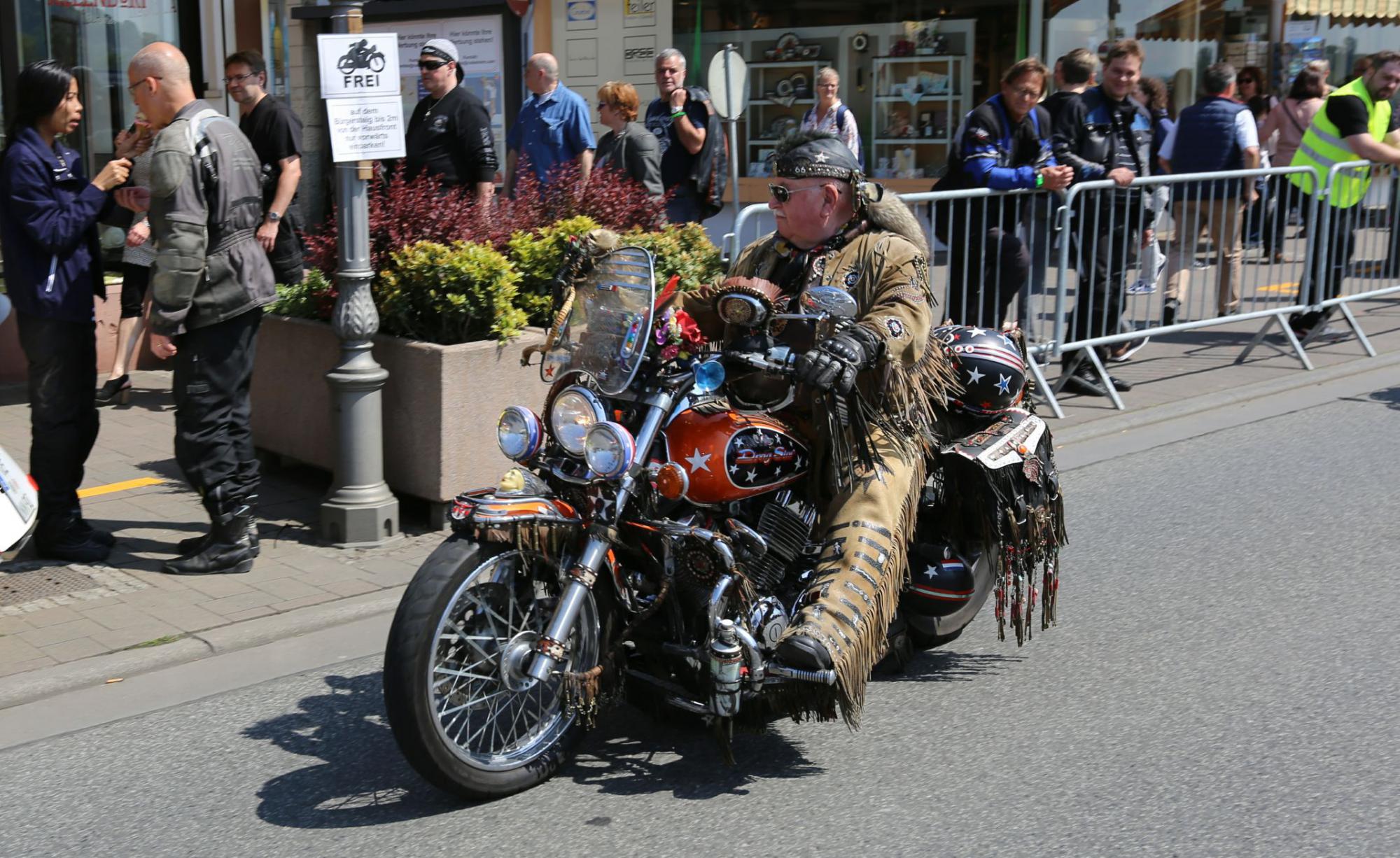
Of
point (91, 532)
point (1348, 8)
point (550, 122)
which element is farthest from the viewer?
point (1348, 8)

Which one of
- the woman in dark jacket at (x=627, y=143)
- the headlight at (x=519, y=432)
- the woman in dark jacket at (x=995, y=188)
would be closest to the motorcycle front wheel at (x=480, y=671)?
the headlight at (x=519, y=432)

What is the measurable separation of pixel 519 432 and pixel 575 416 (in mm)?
152

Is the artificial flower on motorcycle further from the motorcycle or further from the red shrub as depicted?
the red shrub

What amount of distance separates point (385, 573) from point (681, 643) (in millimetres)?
2081

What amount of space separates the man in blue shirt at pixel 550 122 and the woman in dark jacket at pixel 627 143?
5.8 inches

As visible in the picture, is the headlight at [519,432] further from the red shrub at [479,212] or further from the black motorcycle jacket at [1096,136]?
the black motorcycle jacket at [1096,136]

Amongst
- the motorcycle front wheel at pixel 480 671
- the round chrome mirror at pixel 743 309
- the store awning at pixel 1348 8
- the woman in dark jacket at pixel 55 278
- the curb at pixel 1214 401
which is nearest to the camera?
the motorcycle front wheel at pixel 480 671

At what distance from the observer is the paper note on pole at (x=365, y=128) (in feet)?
19.2

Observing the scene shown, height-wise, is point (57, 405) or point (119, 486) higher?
point (57, 405)

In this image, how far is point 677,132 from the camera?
31.7ft

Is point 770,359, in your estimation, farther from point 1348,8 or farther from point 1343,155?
point 1348,8

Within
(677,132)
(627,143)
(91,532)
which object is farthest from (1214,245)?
(91,532)

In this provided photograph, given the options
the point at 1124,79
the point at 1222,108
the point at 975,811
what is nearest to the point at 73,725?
the point at 975,811

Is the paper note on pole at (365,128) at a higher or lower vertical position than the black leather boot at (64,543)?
higher
